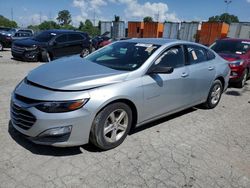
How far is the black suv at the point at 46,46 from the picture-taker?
39.7ft

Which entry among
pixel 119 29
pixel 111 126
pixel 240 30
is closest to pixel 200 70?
pixel 111 126

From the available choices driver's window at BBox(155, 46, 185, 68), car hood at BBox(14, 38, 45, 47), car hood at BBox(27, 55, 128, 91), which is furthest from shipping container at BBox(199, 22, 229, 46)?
car hood at BBox(27, 55, 128, 91)

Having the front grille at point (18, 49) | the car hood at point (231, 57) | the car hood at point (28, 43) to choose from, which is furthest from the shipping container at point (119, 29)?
the car hood at point (231, 57)

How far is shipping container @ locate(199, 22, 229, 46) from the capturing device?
A: 29094 mm

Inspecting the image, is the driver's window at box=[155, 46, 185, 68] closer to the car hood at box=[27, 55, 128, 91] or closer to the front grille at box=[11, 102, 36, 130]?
the car hood at box=[27, 55, 128, 91]

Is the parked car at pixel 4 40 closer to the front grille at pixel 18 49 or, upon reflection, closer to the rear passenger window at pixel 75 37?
the front grille at pixel 18 49

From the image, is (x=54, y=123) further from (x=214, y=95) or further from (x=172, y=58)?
(x=214, y=95)

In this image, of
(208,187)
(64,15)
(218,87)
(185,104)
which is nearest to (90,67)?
(185,104)

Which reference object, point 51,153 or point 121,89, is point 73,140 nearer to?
point 51,153

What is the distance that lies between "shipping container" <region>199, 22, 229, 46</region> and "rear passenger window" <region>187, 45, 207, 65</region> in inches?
997

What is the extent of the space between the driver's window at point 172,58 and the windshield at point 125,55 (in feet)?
0.61

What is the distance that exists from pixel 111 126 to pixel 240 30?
98.4 ft

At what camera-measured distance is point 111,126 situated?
11.4 feet

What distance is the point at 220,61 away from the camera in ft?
18.6
